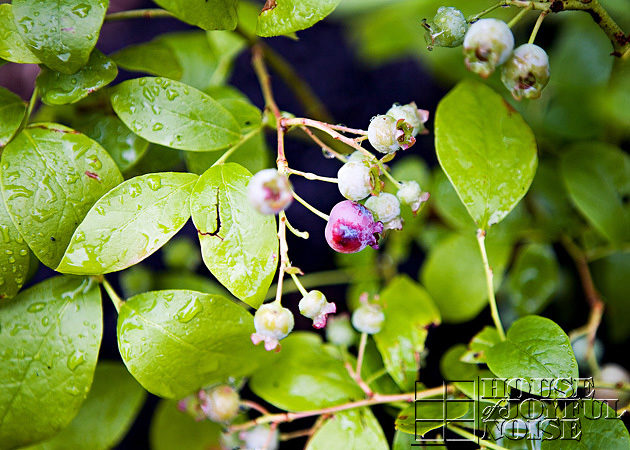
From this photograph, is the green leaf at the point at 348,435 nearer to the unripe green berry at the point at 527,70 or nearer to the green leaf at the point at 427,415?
the green leaf at the point at 427,415

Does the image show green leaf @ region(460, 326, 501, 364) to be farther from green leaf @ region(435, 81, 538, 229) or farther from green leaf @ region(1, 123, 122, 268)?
green leaf @ region(1, 123, 122, 268)

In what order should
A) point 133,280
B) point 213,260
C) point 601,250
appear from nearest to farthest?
point 213,260 < point 601,250 < point 133,280

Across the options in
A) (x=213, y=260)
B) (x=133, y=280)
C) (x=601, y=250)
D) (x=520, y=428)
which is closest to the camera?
(x=213, y=260)

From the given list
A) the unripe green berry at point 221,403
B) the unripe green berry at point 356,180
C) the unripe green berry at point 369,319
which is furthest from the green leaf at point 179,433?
the unripe green berry at point 356,180

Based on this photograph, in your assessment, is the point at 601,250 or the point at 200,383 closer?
the point at 200,383

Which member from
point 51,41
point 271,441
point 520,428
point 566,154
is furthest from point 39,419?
point 566,154

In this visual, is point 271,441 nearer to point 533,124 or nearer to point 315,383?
point 315,383

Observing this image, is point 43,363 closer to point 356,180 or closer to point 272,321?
point 272,321
